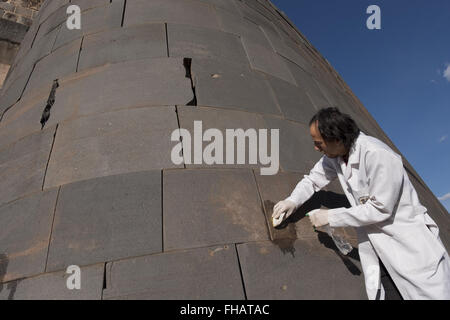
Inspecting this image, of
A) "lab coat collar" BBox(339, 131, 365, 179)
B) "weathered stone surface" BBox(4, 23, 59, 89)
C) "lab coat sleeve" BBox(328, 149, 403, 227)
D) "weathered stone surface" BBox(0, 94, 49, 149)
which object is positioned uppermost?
"weathered stone surface" BBox(4, 23, 59, 89)

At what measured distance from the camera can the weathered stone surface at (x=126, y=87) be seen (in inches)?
107

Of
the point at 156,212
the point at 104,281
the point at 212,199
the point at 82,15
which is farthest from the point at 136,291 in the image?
the point at 82,15

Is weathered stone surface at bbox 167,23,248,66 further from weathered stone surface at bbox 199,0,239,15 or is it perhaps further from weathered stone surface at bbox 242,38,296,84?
weathered stone surface at bbox 199,0,239,15

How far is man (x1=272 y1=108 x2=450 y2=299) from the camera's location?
1584 millimetres

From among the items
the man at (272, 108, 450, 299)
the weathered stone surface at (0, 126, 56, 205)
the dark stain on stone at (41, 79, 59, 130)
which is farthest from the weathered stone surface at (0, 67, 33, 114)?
the man at (272, 108, 450, 299)

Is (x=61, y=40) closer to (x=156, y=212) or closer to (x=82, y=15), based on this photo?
(x=82, y=15)

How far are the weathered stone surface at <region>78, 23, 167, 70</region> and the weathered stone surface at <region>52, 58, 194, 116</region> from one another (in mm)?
124

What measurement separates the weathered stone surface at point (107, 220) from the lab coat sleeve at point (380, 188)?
1.31m

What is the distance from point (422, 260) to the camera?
1.58 metres

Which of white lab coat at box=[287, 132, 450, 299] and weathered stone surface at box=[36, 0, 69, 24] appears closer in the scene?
white lab coat at box=[287, 132, 450, 299]

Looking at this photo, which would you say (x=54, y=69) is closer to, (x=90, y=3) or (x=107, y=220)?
(x=90, y=3)

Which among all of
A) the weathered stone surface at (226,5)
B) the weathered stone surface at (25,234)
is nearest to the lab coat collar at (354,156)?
the weathered stone surface at (25,234)

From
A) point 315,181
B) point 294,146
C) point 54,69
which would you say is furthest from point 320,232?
point 54,69
